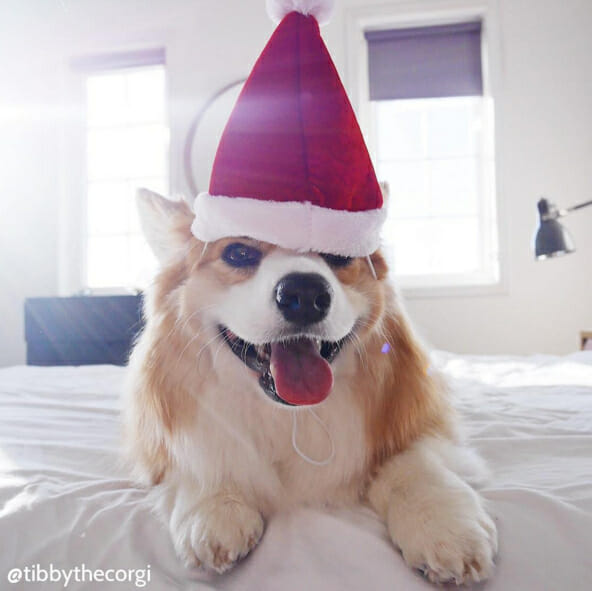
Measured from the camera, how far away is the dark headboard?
9.42ft

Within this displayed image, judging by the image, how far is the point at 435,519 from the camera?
598 mm

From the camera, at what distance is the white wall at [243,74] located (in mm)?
3092

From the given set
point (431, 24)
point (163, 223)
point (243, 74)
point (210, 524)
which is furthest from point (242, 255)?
point (431, 24)

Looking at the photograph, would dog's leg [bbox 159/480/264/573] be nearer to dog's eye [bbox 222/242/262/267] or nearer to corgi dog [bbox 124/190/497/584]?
corgi dog [bbox 124/190/497/584]

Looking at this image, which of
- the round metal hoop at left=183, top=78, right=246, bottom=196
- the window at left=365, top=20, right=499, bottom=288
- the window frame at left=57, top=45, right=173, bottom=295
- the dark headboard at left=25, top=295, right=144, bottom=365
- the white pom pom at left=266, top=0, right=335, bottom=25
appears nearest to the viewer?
the white pom pom at left=266, top=0, right=335, bottom=25

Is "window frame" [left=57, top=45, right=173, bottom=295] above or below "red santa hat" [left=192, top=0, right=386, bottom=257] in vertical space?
above

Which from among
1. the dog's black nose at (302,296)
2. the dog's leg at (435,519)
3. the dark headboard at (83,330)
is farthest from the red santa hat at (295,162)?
the dark headboard at (83,330)

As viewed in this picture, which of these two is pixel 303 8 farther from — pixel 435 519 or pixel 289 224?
pixel 435 519

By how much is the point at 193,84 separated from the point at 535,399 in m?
3.13

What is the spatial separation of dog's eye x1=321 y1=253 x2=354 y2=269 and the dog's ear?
29 cm

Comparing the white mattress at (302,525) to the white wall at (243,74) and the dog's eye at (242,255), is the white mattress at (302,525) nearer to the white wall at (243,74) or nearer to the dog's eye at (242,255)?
Answer: the dog's eye at (242,255)

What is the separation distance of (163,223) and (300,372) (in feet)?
1.44

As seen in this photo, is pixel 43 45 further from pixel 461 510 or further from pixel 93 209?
pixel 461 510

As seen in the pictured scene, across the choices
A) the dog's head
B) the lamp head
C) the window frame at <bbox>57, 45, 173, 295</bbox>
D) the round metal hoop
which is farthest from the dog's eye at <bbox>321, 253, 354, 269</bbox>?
the window frame at <bbox>57, 45, 173, 295</bbox>
